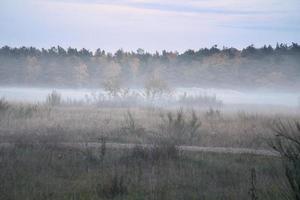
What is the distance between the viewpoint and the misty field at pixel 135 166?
11242 mm

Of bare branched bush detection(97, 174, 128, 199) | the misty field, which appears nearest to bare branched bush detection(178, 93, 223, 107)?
the misty field

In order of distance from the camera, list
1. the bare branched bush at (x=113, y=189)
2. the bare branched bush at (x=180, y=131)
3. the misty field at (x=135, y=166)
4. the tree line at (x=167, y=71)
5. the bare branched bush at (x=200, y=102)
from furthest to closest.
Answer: the tree line at (x=167, y=71) → the bare branched bush at (x=200, y=102) → the bare branched bush at (x=180, y=131) → the misty field at (x=135, y=166) → the bare branched bush at (x=113, y=189)

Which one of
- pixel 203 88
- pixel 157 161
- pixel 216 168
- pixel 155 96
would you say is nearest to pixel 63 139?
pixel 157 161

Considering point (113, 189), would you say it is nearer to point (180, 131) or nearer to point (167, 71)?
point (180, 131)

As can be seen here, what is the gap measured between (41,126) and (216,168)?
1135 cm

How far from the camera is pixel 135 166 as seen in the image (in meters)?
14.2

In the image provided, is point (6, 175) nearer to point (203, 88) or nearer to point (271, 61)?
point (203, 88)

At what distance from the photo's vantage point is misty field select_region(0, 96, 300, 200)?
11242 millimetres

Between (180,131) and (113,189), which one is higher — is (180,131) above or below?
above

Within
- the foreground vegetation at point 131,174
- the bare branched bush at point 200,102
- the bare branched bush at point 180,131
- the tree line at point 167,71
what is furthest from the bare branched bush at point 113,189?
the tree line at point 167,71

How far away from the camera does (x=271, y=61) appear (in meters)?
76.7

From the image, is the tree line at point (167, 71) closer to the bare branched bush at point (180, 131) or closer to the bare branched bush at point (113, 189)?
the bare branched bush at point (180, 131)

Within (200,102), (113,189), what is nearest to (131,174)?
(113,189)

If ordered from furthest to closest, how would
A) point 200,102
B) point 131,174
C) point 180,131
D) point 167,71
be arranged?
point 167,71
point 200,102
point 180,131
point 131,174
